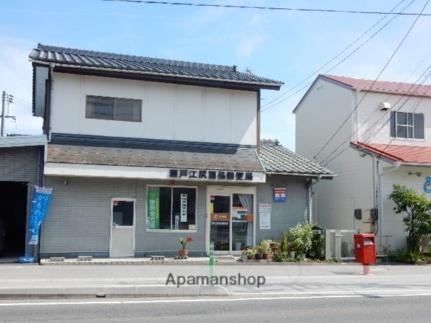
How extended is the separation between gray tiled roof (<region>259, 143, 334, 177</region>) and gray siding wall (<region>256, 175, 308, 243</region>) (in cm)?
43

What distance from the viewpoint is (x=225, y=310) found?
10328 millimetres

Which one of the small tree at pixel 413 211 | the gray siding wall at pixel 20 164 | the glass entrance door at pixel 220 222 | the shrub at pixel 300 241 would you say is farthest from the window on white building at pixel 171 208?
the small tree at pixel 413 211

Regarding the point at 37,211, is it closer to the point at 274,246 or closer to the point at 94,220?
the point at 94,220

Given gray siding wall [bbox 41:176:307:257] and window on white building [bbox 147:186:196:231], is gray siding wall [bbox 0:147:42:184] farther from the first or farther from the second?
window on white building [bbox 147:186:196:231]

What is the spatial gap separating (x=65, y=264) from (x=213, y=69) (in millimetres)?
10683


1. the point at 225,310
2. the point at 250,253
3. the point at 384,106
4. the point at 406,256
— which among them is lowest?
the point at 225,310

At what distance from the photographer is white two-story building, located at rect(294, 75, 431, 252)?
73.5 ft

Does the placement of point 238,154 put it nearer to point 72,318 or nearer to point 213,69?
point 213,69

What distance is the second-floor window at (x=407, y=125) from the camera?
25234mm

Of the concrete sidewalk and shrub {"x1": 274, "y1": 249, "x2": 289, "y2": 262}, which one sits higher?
shrub {"x1": 274, "y1": 249, "x2": 289, "y2": 262}

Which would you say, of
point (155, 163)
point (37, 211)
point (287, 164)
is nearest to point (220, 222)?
point (155, 163)

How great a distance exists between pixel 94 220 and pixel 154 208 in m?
2.15

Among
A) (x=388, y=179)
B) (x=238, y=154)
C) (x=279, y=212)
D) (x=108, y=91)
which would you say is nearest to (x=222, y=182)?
(x=238, y=154)

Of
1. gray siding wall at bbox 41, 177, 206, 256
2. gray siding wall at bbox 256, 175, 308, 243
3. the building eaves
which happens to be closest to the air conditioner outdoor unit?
gray siding wall at bbox 256, 175, 308, 243
